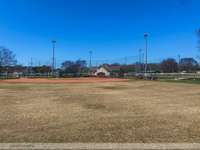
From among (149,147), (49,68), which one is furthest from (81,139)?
(49,68)

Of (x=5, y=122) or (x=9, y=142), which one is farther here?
(x=5, y=122)

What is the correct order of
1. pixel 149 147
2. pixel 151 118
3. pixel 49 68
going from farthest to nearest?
pixel 49 68 < pixel 151 118 < pixel 149 147

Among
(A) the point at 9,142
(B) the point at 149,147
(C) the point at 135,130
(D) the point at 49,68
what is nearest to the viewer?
(B) the point at 149,147

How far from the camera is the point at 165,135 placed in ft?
19.1

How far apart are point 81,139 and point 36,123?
88.8 inches

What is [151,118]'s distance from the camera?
798 cm

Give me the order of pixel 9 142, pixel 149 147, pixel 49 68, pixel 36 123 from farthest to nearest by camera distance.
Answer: pixel 49 68
pixel 36 123
pixel 9 142
pixel 149 147

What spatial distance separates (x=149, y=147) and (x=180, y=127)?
2.11m

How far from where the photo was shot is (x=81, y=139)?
5.49m

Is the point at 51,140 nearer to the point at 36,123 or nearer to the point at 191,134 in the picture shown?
the point at 36,123

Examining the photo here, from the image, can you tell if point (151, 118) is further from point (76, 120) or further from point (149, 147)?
point (149, 147)

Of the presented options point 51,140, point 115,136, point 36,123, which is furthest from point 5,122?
point 115,136

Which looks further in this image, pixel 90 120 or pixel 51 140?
pixel 90 120

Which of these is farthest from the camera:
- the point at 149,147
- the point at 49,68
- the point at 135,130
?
the point at 49,68
